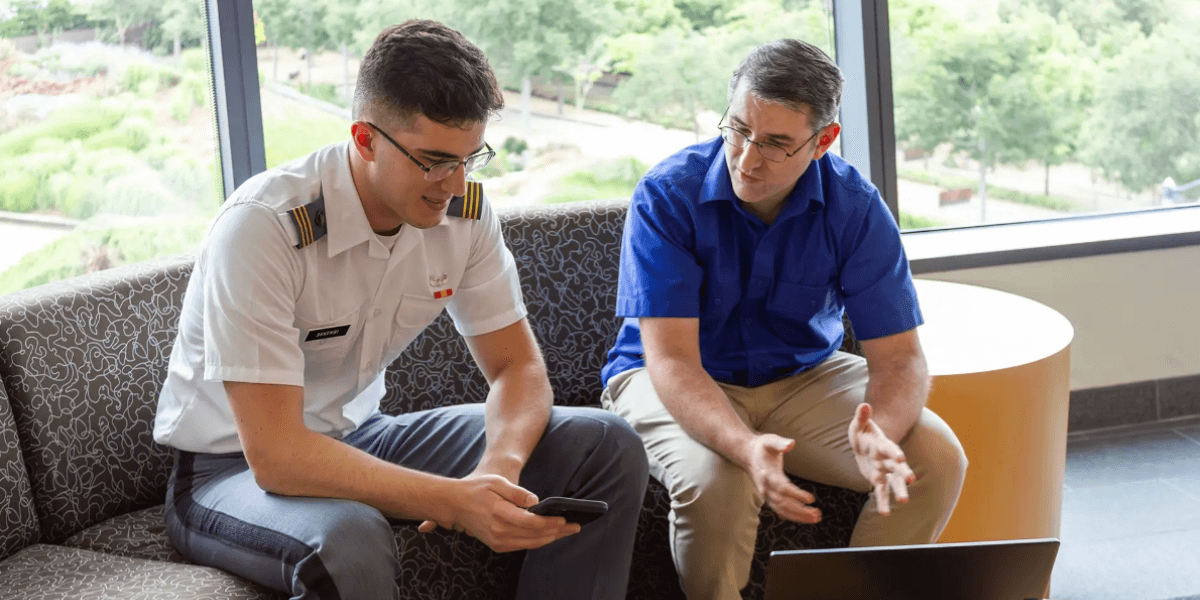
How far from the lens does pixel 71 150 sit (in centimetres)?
247

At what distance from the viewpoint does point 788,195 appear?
202 cm

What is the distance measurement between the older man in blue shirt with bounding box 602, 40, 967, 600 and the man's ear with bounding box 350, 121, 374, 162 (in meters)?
0.58

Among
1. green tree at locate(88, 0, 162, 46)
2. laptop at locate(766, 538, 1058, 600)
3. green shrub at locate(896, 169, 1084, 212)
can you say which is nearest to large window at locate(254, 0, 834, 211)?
green tree at locate(88, 0, 162, 46)

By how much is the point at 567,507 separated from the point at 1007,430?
38.7 inches

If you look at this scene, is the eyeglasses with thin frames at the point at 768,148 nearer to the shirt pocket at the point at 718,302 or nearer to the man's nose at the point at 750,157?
the man's nose at the point at 750,157

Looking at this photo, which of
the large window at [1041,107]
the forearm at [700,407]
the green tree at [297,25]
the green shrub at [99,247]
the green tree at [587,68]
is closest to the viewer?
the forearm at [700,407]

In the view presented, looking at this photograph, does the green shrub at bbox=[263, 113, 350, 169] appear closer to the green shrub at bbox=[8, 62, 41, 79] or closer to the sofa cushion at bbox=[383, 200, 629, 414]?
the green shrub at bbox=[8, 62, 41, 79]

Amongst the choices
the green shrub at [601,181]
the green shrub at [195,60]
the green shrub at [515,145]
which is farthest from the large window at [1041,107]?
the green shrub at [195,60]

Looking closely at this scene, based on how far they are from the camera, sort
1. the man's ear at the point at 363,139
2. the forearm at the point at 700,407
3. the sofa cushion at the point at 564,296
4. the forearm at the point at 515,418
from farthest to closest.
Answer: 1. the sofa cushion at the point at 564,296
2. the forearm at the point at 700,407
3. the forearm at the point at 515,418
4. the man's ear at the point at 363,139

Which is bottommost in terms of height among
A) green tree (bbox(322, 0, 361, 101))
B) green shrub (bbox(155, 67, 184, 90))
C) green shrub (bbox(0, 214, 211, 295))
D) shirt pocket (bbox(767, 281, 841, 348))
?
shirt pocket (bbox(767, 281, 841, 348))

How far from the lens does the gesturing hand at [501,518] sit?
1524 millimetres

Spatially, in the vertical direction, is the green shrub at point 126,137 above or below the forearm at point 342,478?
Result: above

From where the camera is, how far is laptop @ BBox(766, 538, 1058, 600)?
127cm

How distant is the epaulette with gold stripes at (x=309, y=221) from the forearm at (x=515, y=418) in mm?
403
